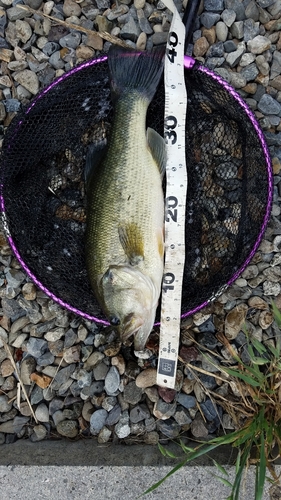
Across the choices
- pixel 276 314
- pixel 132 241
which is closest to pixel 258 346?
pixel 276 314

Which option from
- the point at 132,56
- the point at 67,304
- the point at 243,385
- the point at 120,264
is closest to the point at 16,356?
the point at 67,304

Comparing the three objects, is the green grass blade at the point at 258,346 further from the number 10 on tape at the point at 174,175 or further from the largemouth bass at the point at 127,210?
the largemouth bass at the point at 127,210

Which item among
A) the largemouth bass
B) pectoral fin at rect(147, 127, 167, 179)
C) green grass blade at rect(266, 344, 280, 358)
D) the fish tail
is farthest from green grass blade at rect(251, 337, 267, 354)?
the fish tail

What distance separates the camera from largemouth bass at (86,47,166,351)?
239cm

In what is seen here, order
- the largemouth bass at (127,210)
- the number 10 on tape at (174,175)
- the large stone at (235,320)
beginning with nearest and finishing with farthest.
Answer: the largemouth bass at (127,210)
the number 10 on tape at (174,175)
the large stone at (235,320)

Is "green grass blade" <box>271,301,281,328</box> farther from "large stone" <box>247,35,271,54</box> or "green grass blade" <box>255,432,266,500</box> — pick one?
"large stone" <box>247,35,271,54</box>

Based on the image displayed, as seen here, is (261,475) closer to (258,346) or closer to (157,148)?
(258,346)

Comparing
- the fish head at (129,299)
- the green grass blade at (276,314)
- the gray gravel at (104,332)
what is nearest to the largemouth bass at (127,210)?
the fish head at (129,299)

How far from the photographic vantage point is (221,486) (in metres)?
2.67

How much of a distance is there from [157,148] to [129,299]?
76cm

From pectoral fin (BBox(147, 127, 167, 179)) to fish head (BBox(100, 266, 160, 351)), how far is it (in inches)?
21.5

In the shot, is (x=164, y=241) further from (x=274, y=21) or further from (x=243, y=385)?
(x=274, y=21)

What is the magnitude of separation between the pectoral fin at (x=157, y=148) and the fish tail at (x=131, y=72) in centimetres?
18

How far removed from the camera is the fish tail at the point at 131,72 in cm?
254
